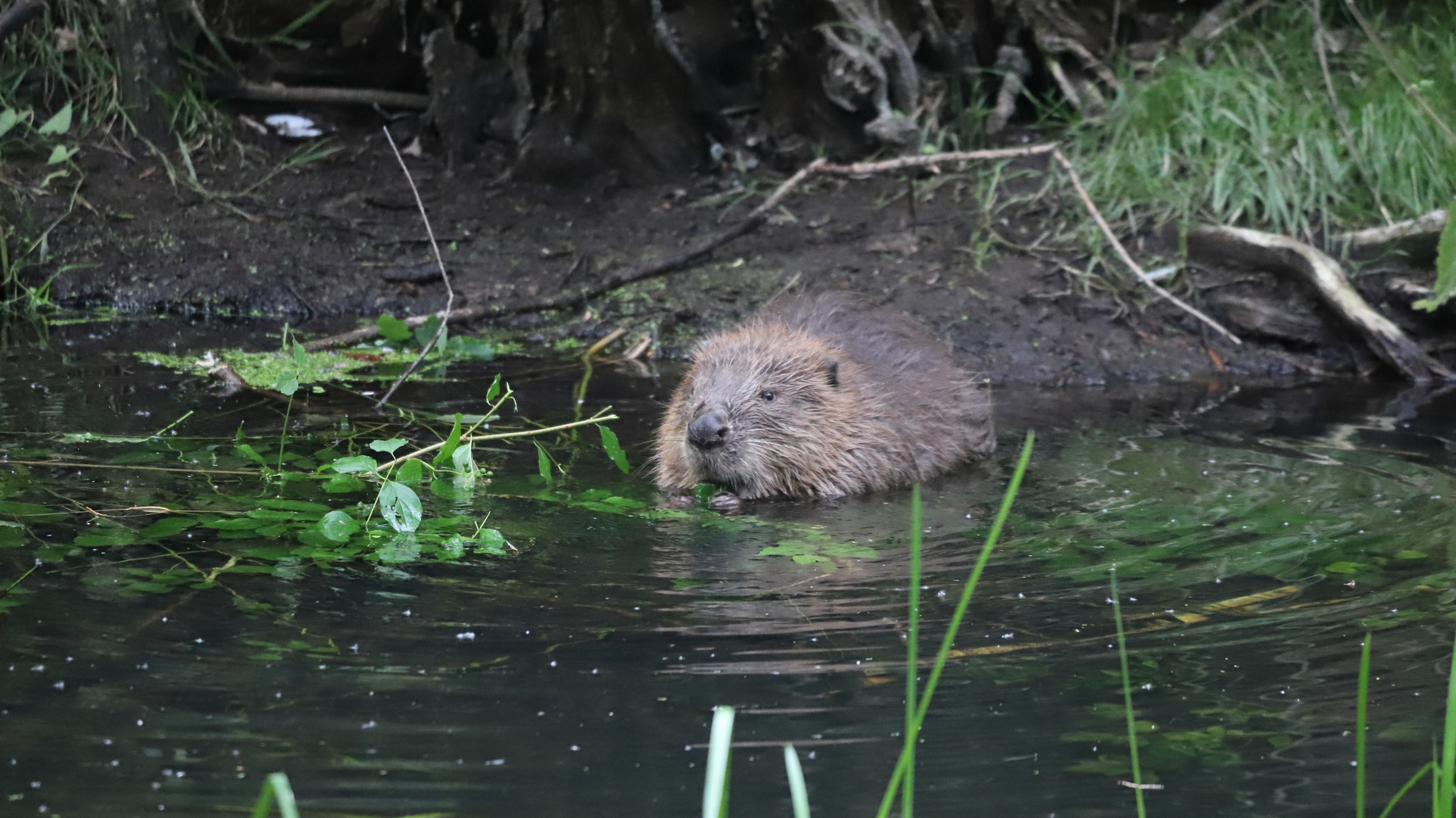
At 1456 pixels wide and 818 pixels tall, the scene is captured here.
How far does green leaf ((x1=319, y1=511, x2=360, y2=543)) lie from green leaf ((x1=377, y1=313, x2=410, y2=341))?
241 cm

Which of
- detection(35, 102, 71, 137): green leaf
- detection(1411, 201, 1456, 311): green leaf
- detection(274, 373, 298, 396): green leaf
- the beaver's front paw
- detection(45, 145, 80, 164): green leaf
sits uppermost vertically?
detection(1411, 201, 1456, 311): green leaf

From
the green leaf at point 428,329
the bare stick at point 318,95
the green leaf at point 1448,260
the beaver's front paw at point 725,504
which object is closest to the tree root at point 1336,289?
the beaver's front paw at point 725,504

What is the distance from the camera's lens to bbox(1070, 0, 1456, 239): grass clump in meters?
6.85

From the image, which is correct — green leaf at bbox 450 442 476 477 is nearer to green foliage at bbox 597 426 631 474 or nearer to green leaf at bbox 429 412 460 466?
green leaf at bbox 429 412 460 466

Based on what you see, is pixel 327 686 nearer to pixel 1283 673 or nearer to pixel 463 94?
pixel 1283 673

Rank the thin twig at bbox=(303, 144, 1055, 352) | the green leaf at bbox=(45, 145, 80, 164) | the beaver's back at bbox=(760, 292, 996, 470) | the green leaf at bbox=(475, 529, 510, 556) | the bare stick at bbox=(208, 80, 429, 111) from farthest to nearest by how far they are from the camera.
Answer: the bare stick at bbox=(208, 80, 429, 111) → the green leaf at bbox=(45, 145, 80, 164) → the thin twig at bbox=(303, 144, 1055, 352) → the beaver's back at bbox=(760, 292, 996, 470) → the green leaf at bbox=(475, 529, 510, 556)

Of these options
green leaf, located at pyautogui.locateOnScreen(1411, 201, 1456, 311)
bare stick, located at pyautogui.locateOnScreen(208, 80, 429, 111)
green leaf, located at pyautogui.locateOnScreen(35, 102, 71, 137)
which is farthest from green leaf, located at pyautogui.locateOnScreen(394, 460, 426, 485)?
bare stick, located at pyautogui.locateOnScreen(208, 80, 429, 111)

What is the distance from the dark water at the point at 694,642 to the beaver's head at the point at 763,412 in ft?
0.68

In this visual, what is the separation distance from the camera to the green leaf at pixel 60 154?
23.7 ft

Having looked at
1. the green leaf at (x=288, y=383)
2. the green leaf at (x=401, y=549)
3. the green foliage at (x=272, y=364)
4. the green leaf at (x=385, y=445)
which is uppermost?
the green leaf at (x=385, y=445)

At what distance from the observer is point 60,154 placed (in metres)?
7.25

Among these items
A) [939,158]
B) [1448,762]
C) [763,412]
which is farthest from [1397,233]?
[1448,762]

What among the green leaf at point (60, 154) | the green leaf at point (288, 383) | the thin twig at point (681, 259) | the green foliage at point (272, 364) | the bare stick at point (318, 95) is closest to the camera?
the green leaf at point (288, 383)

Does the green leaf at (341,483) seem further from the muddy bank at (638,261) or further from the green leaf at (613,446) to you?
the muddy bank at (638,261)
